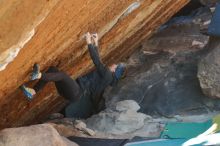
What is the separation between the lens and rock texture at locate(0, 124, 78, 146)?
15.0ft

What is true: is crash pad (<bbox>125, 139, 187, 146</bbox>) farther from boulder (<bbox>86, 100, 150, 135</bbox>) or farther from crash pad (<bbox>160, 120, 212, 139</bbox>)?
boulder (<bbox>86, 100, 150, 135</bbox>)

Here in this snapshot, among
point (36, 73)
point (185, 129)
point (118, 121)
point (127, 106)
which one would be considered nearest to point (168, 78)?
point (127, 106)

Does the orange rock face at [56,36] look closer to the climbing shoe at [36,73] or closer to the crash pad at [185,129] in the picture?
the climbing shoe at [36,73]

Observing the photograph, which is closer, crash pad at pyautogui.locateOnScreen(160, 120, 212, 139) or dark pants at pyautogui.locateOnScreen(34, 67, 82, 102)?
dark pants at pyautogui.locateOnScreen(34, 67, 82, 102)

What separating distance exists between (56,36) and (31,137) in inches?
38.0

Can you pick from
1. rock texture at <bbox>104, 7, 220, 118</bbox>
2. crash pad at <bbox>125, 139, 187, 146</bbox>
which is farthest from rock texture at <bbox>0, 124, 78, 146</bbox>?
rock texture at <bbox>104, 7, 220, 118</bbox>

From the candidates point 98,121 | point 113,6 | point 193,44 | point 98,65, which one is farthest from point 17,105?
point 193,44

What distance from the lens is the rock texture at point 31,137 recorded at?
15.0 ft

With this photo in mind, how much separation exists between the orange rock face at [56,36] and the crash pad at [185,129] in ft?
4.28

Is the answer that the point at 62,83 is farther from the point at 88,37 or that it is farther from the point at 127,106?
the point at 127,106

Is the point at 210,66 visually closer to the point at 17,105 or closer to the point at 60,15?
the point at 17,105

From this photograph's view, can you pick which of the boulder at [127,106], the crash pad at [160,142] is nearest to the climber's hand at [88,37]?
the crash pad at [160,142]

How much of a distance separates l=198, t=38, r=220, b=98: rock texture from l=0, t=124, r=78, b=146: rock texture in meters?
2.14

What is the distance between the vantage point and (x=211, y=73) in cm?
610
